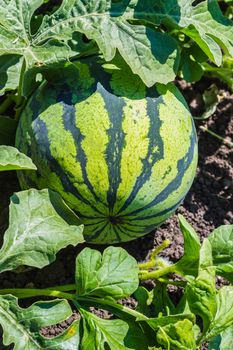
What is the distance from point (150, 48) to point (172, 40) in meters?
0.09

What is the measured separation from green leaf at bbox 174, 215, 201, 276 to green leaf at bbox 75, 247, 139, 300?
22cm

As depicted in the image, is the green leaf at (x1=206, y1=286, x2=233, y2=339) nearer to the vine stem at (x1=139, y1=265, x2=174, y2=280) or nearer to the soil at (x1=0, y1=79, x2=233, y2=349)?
the vine stem at (x1=139, y1=265, x2=174, y2=280)

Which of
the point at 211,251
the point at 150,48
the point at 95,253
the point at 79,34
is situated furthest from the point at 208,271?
the point at 79,34

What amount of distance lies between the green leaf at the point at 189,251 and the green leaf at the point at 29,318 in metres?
0.46

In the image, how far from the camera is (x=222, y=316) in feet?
8.51

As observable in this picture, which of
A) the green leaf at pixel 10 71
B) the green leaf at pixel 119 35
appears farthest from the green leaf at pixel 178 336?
the green leaf at pixel 10 71

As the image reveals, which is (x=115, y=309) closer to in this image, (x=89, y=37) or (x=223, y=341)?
(x=223, y=341)

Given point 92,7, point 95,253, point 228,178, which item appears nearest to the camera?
point 95,253

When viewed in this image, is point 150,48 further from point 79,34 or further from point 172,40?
point 79,34

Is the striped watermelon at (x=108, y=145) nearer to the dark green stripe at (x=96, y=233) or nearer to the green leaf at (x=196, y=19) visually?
the dark green stripe at (x=96, y=233)

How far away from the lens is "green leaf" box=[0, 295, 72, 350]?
2.50 metres

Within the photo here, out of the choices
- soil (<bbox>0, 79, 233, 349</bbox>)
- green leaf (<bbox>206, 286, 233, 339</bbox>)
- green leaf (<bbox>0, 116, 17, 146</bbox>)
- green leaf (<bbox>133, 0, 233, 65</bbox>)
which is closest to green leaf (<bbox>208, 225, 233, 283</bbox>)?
green leaf (<bbox>206, 286, 233, 339</bbox>)

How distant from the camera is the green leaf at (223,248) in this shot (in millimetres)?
2762

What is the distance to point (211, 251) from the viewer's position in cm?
271
